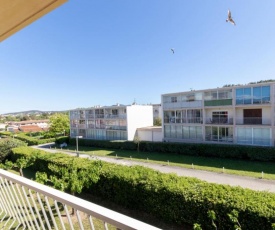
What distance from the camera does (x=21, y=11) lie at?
7.71 ft

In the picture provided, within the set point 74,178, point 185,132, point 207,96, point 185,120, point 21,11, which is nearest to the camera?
point 21,11

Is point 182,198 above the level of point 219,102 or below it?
below

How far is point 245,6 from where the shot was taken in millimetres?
5594

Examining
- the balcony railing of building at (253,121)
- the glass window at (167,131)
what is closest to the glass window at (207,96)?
the balcony railing of building at (253,121)

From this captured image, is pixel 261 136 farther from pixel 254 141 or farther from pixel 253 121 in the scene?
pixel 253 121

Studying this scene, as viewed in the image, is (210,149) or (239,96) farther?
(210,149)

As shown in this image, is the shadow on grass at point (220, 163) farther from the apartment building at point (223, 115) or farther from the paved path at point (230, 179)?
the apartment building at point (223, 115)

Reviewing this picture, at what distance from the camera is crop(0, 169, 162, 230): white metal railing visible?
1279 millimetres

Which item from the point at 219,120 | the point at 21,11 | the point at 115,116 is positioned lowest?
the point at 219,120

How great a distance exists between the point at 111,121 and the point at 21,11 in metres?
36.3

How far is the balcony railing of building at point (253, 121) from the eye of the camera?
22.5 metres

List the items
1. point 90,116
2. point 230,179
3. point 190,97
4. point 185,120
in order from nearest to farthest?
point 230,179, point 190,97, point 185,120, point 90,116

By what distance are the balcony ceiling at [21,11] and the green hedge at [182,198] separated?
7715 millimetres

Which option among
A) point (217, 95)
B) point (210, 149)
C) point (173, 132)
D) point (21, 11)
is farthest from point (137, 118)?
point (21, 11)
